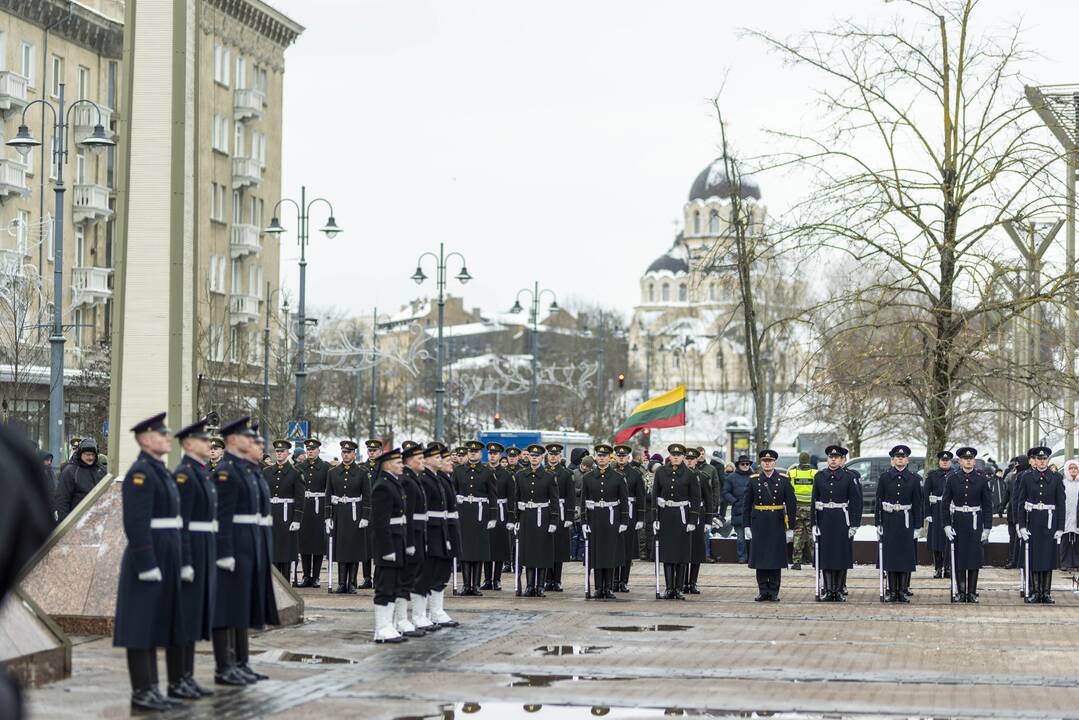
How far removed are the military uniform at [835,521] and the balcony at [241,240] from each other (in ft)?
154

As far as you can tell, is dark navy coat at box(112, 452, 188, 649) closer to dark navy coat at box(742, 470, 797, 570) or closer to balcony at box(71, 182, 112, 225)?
dark navy coat at box(742, 470, 797, 570)

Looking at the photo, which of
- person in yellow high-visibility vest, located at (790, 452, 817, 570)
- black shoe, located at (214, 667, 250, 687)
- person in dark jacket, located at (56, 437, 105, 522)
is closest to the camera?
black shoe, located at (214, 667, 250, 687)

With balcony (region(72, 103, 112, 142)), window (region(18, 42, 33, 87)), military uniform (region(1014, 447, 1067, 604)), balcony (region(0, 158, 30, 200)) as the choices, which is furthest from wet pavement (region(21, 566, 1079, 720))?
window (region(18, 42, 33, 87))

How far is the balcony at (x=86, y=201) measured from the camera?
2162 inches

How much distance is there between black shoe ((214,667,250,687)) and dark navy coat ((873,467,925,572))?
422 inches

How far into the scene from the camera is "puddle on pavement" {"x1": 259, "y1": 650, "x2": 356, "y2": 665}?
569 inches

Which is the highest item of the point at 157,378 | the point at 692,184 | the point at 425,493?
the point at 692,184

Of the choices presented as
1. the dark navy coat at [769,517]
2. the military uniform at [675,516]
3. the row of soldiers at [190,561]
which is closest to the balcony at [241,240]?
the military uniform at [675,516]

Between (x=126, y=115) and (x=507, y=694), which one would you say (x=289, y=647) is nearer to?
(x=507, y=694)

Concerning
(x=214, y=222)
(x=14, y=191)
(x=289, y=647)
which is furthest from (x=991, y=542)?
(x=214, y=222)

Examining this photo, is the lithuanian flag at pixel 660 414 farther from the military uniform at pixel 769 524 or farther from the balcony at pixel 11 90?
the balcony at pixel 11 90

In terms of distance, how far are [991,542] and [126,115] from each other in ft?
55.0

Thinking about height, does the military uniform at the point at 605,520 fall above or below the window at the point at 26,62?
below

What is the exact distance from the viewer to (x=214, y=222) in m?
64.8
